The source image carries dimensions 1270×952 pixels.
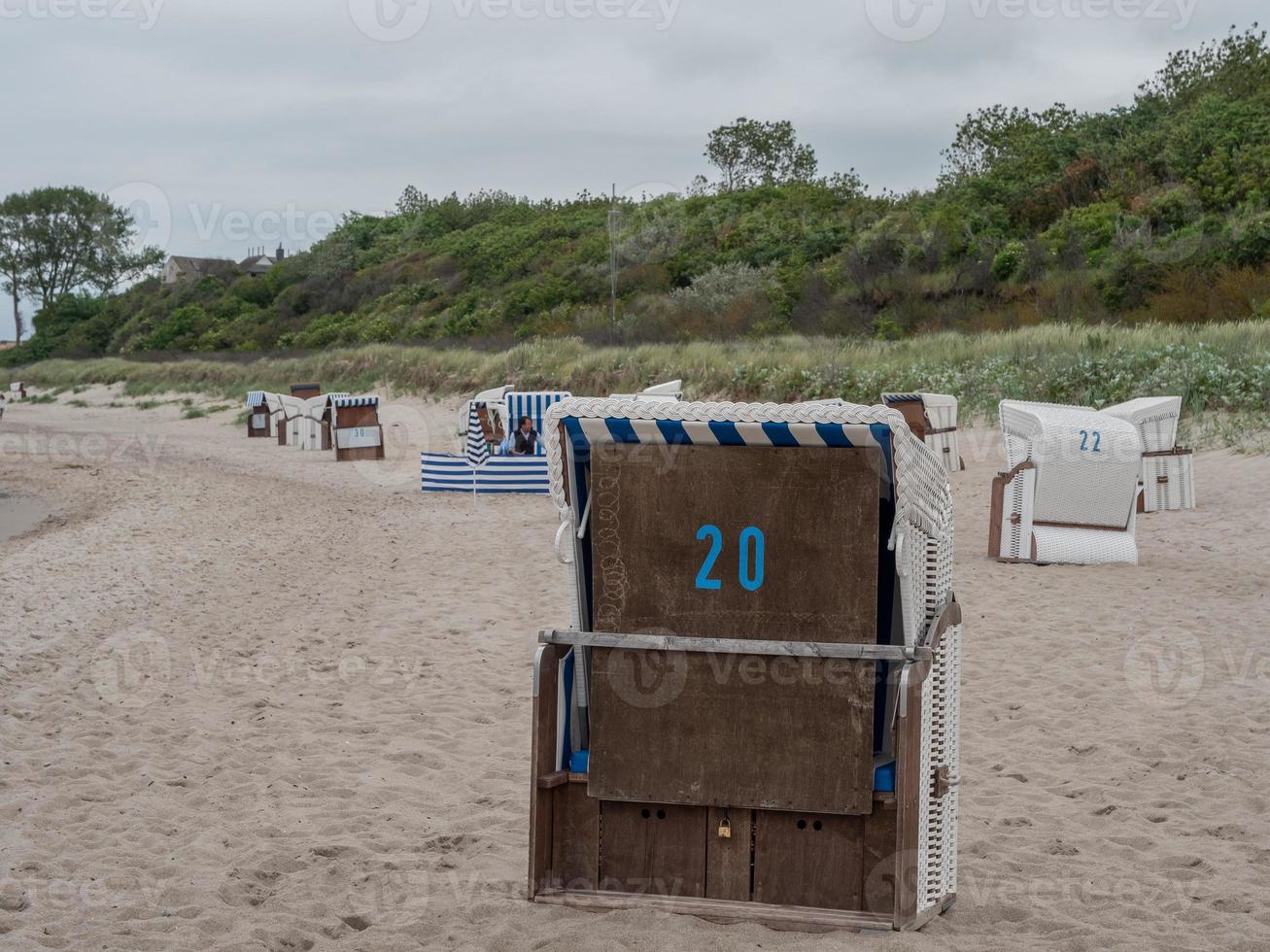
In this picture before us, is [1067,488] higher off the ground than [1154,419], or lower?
lower

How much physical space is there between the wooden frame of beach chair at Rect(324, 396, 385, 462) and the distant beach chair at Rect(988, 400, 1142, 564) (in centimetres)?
1378

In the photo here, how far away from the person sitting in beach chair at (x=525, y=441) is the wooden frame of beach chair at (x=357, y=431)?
220 inches

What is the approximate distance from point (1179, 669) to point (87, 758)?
553 cm

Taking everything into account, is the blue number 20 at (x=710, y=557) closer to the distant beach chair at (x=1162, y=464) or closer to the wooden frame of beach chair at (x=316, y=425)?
the distant beach chair at (x=1162, y=464)

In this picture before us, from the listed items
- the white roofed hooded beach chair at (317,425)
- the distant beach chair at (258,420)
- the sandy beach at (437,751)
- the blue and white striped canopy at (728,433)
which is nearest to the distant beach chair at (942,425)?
the sandy beach at (437,751)

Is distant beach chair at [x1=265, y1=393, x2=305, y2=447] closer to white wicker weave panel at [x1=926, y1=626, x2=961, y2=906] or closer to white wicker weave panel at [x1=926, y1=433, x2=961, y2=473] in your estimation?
white wicker weave panel at [x1=926, y1=433, x2=961, y2=473]

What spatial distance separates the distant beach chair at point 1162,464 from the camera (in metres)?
12.7

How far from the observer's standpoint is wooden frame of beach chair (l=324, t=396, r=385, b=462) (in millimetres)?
21797

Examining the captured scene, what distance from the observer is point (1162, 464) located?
41.8 ft

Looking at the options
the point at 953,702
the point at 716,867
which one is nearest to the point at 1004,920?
the point at 953,702

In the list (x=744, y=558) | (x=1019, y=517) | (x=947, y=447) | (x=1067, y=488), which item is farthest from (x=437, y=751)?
(x=947, y=447)

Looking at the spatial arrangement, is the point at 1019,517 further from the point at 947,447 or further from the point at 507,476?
the point at 507,476

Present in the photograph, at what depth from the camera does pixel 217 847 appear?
14.2 feet

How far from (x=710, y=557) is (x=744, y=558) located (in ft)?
0.31
